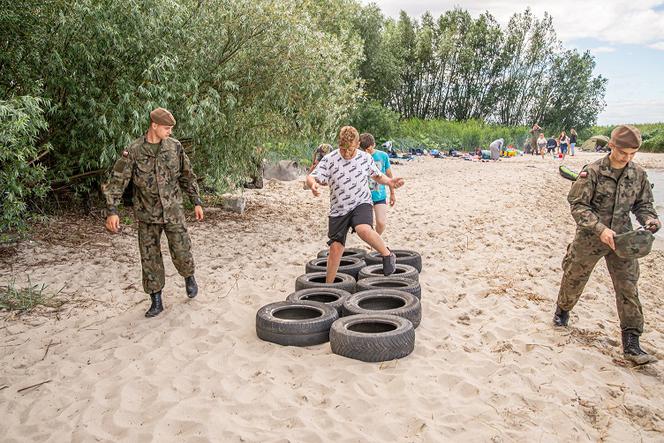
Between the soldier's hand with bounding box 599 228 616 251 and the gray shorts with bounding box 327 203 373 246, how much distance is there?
2324 millimetres

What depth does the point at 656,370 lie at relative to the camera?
4.84 metres

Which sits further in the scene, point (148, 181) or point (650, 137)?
point (650, 137)

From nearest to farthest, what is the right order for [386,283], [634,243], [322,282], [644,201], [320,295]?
[634,243] < [644,201] < [320,295] < [386,283] < [322,282]

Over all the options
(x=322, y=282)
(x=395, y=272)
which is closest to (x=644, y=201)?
(x=395, y=272)

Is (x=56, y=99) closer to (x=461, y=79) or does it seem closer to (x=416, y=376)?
(x=416, y=376)

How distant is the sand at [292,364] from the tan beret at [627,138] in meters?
1.94

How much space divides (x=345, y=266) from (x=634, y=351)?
3.59 m

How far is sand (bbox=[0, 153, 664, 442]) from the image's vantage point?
3.82 m

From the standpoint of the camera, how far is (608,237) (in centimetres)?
465

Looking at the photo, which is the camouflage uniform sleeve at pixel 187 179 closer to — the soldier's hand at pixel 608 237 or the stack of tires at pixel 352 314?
the stack of tires at pixel 352 314

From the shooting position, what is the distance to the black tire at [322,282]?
647 cm

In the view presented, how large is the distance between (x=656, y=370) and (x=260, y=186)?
12305mm

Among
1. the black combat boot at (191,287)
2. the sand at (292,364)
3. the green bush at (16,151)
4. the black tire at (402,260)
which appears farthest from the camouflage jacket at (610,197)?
the green bush at (16,151)

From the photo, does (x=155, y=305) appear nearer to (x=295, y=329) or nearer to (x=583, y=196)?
(x=295, y=329)
